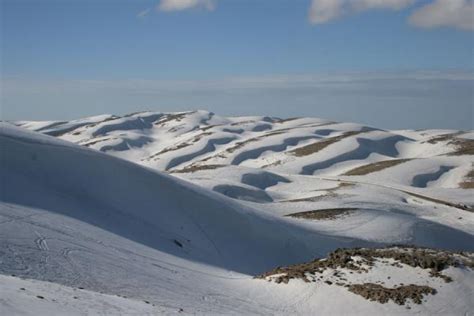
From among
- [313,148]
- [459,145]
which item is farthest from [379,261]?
[459,145]

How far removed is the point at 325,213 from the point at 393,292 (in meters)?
21.8

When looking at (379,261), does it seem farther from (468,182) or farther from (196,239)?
(468,182)

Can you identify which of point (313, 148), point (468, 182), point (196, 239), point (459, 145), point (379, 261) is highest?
point (379, 261)

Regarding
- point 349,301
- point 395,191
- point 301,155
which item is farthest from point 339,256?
point 301,155

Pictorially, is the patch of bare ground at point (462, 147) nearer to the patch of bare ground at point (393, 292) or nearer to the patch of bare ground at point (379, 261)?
the patch of bare ground at point (379, 261)

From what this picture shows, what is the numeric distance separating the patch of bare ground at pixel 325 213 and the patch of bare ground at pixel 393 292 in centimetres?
1999

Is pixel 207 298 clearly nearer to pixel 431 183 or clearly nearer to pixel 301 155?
pixel 431 183

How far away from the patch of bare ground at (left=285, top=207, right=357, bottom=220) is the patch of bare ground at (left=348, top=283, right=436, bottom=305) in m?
20.0

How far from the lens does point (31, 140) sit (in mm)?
29875

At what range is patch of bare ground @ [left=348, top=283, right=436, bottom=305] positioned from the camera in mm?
18281

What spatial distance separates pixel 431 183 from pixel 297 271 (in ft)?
180

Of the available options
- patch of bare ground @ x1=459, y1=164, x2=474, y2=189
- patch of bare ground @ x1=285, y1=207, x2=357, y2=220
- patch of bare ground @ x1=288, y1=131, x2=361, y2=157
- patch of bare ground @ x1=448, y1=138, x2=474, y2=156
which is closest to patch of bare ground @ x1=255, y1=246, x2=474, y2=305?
patch of bare ground @ x1=285, y1=207, x2=357, y2=220

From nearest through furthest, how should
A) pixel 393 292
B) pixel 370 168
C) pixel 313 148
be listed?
pixel 393 292, pixel 370 168, pixel 313 148

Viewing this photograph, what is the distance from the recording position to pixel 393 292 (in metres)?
18.7
